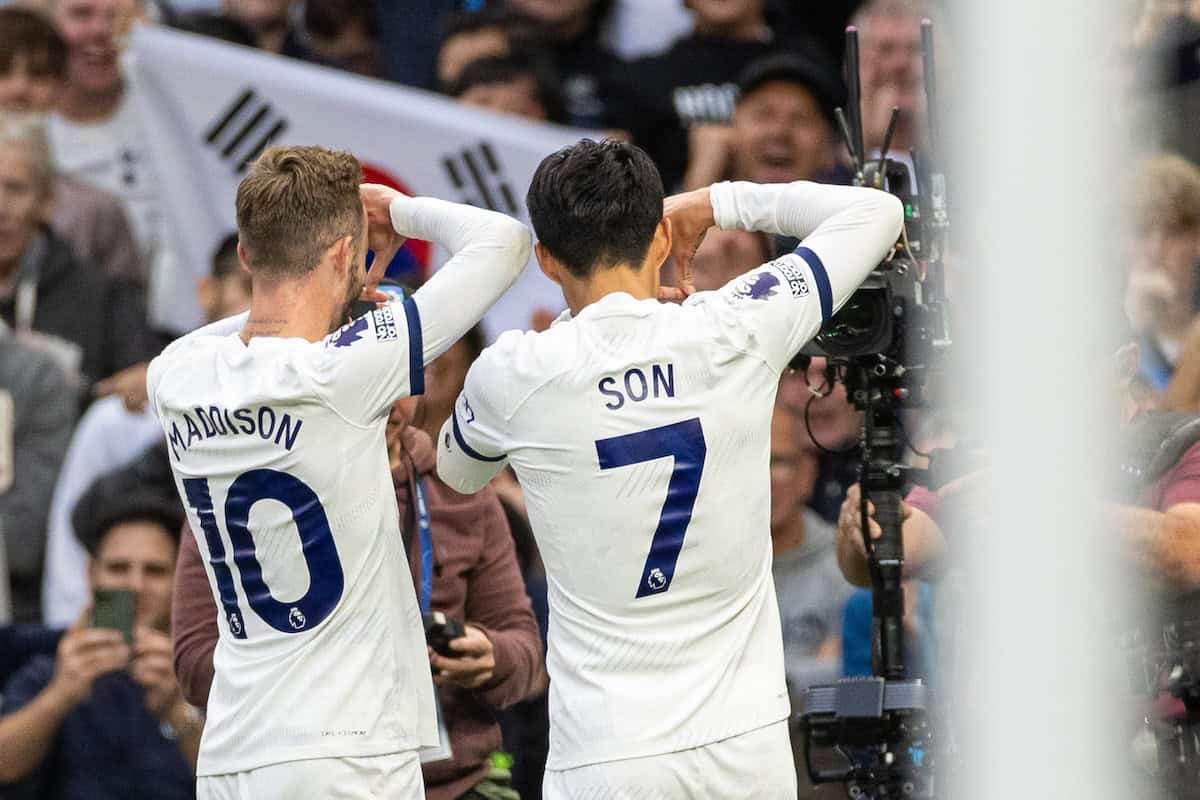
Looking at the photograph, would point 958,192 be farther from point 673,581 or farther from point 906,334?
point 906,334

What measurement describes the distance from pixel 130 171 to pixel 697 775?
197 inches

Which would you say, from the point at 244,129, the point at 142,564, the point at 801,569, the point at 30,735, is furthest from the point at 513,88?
the point at 30,735

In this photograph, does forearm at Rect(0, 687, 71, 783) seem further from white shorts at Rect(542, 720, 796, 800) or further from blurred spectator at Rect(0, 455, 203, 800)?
white shorts at Rect(542, 720, 796, 800)

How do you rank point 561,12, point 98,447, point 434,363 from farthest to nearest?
point 561,12 < point 98,447 < point 434,363

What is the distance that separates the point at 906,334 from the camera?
380cm

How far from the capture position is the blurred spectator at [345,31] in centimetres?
783

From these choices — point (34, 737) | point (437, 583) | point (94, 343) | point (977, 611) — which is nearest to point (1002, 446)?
point (977, 611)

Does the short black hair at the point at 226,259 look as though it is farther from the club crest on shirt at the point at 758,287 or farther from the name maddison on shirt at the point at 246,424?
the club crest on shirt at the point at 758,287

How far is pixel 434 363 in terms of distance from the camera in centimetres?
534

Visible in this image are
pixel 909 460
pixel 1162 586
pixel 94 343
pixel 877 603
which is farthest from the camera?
pixel 94 343

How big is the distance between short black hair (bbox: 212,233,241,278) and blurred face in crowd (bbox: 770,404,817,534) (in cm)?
205

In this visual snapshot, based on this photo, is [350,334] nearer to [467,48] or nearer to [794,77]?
[794,77]

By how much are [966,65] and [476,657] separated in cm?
246

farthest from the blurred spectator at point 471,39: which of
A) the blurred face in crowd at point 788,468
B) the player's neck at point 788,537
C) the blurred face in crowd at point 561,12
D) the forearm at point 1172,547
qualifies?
the forearm at point 1172,547
